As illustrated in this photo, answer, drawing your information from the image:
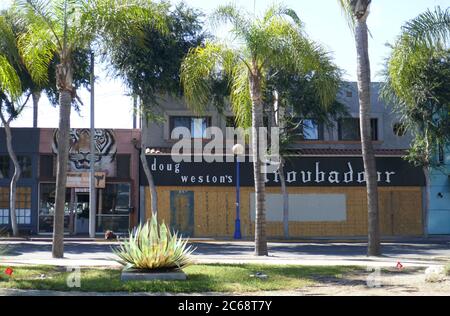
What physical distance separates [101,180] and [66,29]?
15.3 metres

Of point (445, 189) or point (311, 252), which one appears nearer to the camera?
point (311, 252)

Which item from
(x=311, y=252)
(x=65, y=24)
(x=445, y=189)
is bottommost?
(x=311, y=252)

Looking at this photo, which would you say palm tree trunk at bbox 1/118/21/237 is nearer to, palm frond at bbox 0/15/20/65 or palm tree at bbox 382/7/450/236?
palm frond at bbox 0/15/20/65

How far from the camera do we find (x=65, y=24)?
15984 mm

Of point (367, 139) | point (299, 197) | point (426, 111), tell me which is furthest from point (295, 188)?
point (367, 139)

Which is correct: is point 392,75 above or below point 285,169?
above

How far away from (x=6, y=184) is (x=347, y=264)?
2136 centimetres

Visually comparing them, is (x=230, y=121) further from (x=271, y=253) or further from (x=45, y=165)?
(x=271, y=253)

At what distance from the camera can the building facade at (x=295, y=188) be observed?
30266 millimetres

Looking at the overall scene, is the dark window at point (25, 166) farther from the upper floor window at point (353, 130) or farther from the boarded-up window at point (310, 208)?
the upper floor window at point (353, 130)

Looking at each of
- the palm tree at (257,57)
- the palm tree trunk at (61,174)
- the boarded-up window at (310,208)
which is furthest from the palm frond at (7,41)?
the boarded-up window at (310,208)

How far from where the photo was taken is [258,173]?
17016mm
